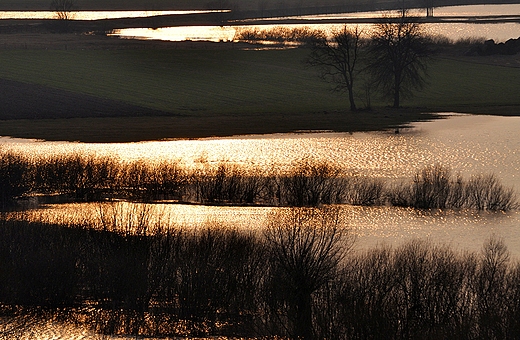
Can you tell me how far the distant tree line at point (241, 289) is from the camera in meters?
24.0

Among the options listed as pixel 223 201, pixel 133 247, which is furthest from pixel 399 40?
pixel 133 247

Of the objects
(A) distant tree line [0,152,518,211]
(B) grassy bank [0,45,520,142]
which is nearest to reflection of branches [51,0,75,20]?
(B) grassy bank [0,45,520,142]

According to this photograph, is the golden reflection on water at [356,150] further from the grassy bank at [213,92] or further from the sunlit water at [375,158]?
the grassy bank at [213,92]

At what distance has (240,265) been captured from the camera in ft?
92.8

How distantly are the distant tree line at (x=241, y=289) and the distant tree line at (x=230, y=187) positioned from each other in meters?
15.4

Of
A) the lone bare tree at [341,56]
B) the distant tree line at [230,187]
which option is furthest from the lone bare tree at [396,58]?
the distant tree line at [230,187]

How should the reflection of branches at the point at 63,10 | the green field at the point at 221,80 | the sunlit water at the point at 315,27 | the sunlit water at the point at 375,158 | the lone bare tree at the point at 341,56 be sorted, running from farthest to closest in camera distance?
the reflection of branches at the point at 63,10, the sunlit water at the point at 315,27, the green field at the point at 221,80, the lone bare tree at the point at 341,56, the sunlit water at the point at 375,158

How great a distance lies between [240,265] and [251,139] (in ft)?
138

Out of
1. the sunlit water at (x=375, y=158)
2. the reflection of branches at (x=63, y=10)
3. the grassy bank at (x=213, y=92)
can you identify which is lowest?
the sunlit water at (x=375, y=158)

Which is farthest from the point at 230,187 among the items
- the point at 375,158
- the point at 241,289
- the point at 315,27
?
the point at 315,27

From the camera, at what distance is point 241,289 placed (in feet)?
89.1

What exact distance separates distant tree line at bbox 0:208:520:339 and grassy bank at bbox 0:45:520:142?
40473mm

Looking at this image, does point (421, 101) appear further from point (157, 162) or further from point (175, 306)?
point (175, 306)

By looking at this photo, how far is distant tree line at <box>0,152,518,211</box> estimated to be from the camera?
149ft
